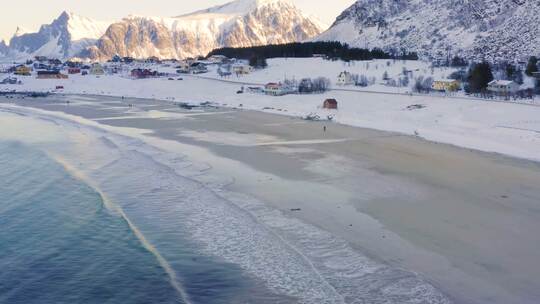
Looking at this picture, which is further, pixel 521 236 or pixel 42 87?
pixel 42 87

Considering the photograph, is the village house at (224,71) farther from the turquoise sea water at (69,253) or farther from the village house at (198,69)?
the turquoise sea water at (69,253)

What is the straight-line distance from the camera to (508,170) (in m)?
26.9

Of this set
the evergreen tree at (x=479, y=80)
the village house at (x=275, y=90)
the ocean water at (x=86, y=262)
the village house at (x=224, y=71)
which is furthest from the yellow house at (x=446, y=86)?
the village house at (x=224, y=71)

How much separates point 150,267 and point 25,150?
23.3m

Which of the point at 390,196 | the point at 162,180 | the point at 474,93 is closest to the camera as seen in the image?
the point at 390,196

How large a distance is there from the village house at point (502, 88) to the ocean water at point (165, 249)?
158ft

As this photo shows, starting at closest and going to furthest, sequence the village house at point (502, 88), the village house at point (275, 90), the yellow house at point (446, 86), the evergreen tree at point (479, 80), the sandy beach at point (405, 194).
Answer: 1. the sandy beach at point (405, 194)
2. the village house at point (502, 88)
3. the evergreen tree at point (479, 80)
4. the yellow house at point (446, 86)
5. the village house at point (275, 90)

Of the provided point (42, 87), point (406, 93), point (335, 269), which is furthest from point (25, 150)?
point (42, 87)

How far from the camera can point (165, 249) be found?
50.1ft

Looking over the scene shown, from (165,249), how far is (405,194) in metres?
10.5

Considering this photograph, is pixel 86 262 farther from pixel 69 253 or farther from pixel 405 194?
pixel 405 194

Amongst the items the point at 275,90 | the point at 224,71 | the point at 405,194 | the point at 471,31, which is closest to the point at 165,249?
the point at 405,194

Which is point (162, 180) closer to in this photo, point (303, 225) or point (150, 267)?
point (303, 225)

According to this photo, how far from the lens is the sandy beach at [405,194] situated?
45.5 feet
